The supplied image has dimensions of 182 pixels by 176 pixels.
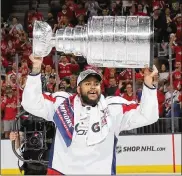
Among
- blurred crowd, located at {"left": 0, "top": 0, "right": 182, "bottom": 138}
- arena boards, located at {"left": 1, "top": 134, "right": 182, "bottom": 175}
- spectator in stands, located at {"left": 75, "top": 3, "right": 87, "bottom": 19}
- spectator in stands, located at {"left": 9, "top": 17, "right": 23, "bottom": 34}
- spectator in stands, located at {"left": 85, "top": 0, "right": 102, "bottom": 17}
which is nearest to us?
arena boards, located at {"left": 1, "top": 134, "right": 182, "bottom": 175}

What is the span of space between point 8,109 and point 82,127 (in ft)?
14.5

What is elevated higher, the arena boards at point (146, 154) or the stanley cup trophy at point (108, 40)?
the stanley cup trophy at point (108, 40)

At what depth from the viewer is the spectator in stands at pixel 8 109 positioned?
7809 millimetres

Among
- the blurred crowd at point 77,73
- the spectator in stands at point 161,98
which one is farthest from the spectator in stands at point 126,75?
the spectator in stands at point 161,98

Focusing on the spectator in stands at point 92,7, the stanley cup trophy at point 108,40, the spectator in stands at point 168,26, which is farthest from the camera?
the spectator in stands at point 92,7

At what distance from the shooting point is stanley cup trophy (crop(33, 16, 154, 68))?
331 centimetres

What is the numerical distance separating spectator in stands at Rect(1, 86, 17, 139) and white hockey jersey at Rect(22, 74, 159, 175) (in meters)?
4.07

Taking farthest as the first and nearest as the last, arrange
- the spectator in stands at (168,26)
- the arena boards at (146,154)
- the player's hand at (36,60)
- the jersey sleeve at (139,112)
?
the spectator in stands at (168,26), the arena boards at (146,154), the jersey sleeve at (139,112), the player's hand at (36,60)

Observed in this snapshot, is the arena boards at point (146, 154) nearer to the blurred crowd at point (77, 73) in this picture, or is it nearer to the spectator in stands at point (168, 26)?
the blurred crowd at point (77, 73)

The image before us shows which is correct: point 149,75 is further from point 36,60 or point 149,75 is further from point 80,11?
point 80,11

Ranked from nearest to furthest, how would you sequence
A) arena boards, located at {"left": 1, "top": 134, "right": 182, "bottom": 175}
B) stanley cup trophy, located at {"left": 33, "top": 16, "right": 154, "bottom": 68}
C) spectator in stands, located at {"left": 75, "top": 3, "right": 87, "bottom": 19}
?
stanley cup trophy, located at {"left": 33, "top": 16, "right": 154, "bottom": 68} → arena boards, located at {"left": 1, "top": 134, "right": 182, "bottom": 175} → spectator in stands, located at {"left": 75, "top": 3, "right": 87, "bottom": 19}

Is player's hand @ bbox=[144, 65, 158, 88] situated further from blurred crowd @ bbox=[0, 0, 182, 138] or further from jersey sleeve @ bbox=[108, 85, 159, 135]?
blurred crowd @ bbox=[0, 0, 182, 138]

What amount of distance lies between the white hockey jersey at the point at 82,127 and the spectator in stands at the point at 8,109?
13.3ft

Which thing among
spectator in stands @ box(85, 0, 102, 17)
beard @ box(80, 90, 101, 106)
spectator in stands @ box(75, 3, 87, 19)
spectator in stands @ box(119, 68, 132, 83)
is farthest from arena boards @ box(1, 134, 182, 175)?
beard @ box(80, 90, 101, 106)
